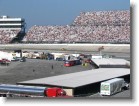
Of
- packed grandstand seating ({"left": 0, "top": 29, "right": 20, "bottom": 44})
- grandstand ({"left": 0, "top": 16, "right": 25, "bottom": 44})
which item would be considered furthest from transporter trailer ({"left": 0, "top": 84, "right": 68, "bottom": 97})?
grandstand ({"left": 0, "top": 16, "right": 25, "bottom": 44})

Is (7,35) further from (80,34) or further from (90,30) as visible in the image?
(90,30)

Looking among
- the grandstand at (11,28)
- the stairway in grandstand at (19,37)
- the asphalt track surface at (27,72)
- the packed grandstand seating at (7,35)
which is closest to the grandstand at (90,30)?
the stairway in grandstand at (19,37)

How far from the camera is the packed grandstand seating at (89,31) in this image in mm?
73963

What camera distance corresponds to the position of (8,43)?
7625cm

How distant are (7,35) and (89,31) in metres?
18.6

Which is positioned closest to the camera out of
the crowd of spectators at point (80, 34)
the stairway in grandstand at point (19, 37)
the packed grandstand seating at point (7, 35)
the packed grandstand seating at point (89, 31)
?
the crowd of spectators at point (80, 34)

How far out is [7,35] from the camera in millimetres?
79312

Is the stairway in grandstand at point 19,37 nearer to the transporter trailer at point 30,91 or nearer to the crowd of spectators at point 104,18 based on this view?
the crowd of spectators at point 104,18

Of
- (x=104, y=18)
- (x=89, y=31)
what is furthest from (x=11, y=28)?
(x=104, y=18)

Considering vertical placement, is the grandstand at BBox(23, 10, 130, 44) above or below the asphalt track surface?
above

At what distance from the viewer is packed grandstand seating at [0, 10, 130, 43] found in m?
74.0

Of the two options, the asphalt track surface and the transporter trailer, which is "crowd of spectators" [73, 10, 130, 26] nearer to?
the asphalt track surface

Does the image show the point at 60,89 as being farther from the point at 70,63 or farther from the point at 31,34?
the point at 31,34

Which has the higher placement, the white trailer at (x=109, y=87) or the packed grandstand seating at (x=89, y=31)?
the packed grandstand seating at (x=89, y=31)
